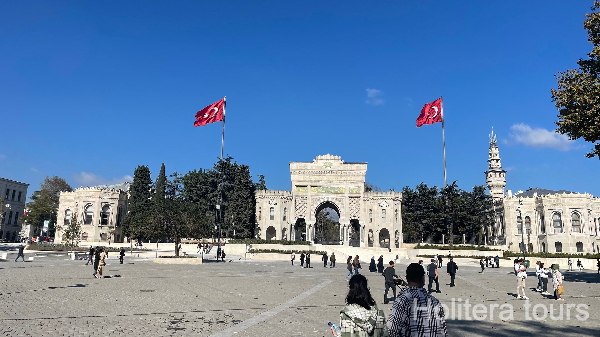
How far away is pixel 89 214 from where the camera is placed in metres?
64.9

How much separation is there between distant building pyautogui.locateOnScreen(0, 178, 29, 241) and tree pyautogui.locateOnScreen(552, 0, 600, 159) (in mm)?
91847

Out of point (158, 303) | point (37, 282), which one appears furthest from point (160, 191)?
point (158, 303)

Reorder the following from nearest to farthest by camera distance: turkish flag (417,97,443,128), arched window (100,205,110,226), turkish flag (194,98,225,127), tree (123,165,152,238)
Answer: turkish flag (194,98,225,127), turkish flag (417,97,443,128), tree (123,165,152,238), arched window (100,205,110,226)

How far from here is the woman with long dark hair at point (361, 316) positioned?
163 inches

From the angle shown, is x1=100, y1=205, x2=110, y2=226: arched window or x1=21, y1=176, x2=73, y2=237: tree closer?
x1=100, y1=205, x2=110, y2=226: arched window

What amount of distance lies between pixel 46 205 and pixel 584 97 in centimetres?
8540

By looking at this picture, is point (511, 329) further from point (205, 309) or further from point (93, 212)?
point (93, 212)

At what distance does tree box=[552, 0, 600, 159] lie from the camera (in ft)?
64.1

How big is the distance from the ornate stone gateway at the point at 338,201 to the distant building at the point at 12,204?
52.3 meters

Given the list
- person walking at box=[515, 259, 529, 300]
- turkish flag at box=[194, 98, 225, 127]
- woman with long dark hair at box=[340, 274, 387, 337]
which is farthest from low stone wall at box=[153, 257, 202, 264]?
woman with long dark hair at box=[340, 274, 387, 337]

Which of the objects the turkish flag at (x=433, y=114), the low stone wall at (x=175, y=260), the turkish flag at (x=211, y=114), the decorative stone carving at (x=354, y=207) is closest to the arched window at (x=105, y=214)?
the turkish flag at (x=211, y=114)

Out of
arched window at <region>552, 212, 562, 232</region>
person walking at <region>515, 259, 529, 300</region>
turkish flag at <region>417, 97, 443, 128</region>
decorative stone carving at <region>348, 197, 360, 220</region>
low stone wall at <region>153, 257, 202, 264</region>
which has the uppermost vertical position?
turkish flag at <region>417, 97, 443, 128</region>

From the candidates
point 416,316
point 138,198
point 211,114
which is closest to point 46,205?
point 138,198

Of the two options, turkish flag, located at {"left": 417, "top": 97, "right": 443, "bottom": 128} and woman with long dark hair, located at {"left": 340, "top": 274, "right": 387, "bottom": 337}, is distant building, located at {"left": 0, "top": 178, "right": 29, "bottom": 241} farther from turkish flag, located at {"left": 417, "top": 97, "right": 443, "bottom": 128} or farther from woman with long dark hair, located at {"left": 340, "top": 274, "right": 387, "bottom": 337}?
woman with long dark hair, located at {"left": 340, "top": 274, "right": 387, "bottom": 337}
